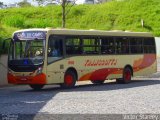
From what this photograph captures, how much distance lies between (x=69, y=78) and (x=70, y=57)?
1014 mm

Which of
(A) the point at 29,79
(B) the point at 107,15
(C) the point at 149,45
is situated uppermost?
(B) the point at 107,15

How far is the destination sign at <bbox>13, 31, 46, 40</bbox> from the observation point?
2622 centimetres

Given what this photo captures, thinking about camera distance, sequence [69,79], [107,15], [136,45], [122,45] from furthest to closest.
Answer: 1. [107,15]
2. [136,45]
3. [122,45]
4. [69,79]

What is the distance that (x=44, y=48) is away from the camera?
26.0 m

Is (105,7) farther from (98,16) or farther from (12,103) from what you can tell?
(12,103)

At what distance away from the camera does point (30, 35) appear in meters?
26.5

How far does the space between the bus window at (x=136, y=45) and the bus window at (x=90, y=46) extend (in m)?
3.45

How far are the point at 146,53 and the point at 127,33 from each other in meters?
2.22

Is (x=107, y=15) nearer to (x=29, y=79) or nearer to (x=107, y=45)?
(x=107, y=45)

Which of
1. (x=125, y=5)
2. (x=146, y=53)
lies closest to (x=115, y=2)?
(x=125, y=5)

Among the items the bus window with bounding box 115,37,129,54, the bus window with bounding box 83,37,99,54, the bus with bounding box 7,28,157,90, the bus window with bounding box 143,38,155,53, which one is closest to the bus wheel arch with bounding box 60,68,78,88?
the bus with bounding box 7,28,157,90

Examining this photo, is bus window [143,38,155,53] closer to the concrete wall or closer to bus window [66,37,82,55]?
bus window [66,37,82,55]

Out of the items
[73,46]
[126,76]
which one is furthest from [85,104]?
[126,76]

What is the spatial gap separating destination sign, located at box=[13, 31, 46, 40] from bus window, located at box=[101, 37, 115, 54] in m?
4.78
